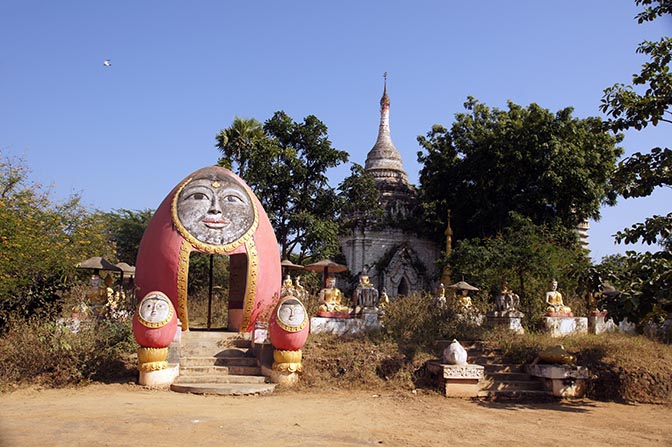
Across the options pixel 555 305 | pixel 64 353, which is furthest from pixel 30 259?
pixel 555 305

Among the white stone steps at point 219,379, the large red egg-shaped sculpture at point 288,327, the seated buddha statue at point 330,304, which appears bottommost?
the white stone steps at point 219,379

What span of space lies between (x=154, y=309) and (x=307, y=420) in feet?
11.8

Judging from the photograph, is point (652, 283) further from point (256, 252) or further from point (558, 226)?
point (558, 226)

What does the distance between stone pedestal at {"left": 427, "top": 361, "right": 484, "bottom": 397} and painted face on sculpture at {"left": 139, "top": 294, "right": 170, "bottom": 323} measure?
188 inches

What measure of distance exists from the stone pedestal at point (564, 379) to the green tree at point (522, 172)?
14.0m

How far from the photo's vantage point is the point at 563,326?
14.1 metres

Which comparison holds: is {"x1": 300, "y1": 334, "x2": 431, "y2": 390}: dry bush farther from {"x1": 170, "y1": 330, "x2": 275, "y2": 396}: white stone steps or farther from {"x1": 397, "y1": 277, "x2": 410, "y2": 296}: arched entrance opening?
{"x1": 397, "y1": 277, "x2": 410, "y2": 296}: arched entrance opening

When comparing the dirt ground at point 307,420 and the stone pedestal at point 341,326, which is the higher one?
the stone pedestal at point 341,326

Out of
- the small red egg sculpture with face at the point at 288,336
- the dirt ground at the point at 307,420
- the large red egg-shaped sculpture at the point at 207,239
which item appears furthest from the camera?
the large red egg-shaped sculpture at the point at 207,239

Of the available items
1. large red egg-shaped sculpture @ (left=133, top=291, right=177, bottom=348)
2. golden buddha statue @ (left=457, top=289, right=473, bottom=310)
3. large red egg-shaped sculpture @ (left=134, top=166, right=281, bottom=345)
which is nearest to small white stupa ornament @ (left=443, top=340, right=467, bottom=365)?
golden buddha statue @ (left=457, top=289, right=473, bottom=310)

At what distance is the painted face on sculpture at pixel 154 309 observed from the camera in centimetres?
1011

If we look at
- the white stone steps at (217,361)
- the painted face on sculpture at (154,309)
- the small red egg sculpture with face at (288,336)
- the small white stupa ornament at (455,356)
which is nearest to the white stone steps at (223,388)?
the small red egg sculpture with face at (288,336)

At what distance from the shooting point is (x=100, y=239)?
19.5 m

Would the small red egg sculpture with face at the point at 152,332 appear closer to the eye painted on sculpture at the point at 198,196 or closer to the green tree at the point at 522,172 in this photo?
the eye painted on sculpture at the point at 198,196
